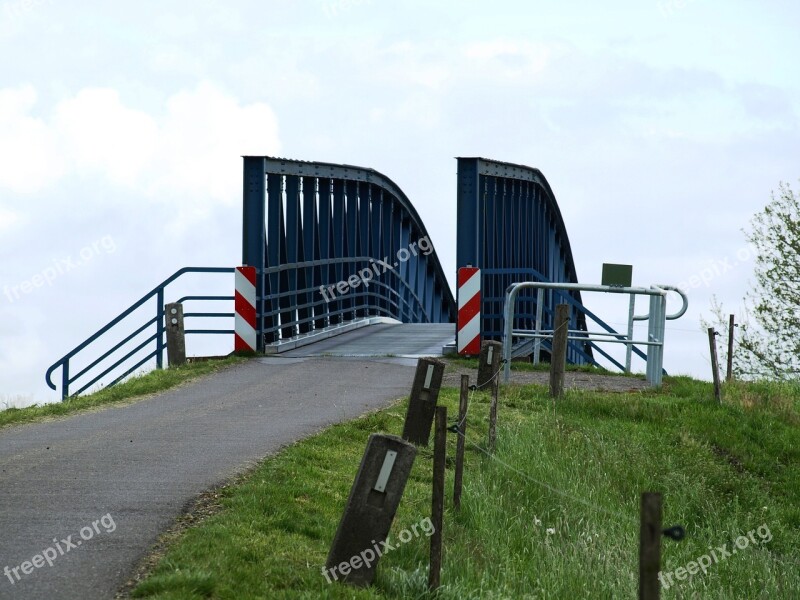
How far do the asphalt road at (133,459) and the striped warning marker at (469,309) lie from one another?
4.58 ft

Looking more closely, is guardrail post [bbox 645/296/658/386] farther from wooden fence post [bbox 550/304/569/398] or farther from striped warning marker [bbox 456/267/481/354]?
striped warning marker [bbox 456/267/481/354]

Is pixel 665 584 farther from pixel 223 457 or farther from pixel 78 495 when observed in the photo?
pixel 78 495

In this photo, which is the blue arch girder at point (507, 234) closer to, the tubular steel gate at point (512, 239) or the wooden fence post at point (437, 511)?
the tubular steel gate at point (512, 239)

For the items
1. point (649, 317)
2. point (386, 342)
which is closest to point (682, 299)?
point (649, 317)

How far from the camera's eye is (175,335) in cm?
1623

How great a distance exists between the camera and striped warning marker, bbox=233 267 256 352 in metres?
17.2

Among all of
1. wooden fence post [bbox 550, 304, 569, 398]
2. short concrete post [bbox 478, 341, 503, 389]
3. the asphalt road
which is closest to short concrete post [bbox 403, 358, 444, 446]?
short concrete post [bbox 478, 341, 503, 389]

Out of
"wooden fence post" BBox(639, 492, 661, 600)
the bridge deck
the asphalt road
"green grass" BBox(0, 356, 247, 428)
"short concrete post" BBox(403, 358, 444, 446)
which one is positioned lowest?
the bridge deck

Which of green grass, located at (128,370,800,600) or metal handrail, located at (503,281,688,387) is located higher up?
metal handrail, located at (503,281,688,387)

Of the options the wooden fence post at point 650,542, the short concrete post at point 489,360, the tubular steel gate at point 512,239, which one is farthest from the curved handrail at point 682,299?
the wooden fence post at point 650,542

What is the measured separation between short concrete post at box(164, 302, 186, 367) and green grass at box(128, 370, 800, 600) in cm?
438

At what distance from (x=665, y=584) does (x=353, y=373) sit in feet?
25.1

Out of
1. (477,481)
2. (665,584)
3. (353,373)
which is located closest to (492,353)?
(477,481)

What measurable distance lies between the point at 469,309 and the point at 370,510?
34.3ft
